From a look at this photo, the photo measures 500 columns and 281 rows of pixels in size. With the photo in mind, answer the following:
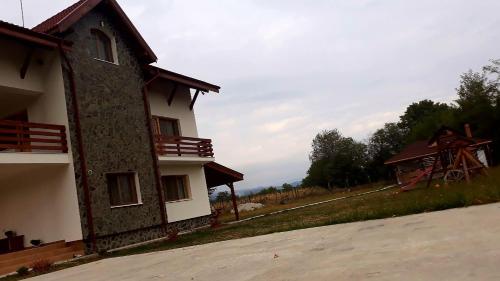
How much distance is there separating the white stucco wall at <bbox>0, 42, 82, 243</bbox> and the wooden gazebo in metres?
7.91

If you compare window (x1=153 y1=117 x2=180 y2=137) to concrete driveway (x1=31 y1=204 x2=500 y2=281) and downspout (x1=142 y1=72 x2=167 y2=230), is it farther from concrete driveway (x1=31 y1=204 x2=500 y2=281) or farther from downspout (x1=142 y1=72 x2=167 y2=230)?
concrete driveway (x1=31 y1=204 x2=500 y2=281)

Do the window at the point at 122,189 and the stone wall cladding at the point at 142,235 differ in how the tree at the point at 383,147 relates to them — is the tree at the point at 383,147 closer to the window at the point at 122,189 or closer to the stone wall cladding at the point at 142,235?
the stone wall cladding at the point at 142,235

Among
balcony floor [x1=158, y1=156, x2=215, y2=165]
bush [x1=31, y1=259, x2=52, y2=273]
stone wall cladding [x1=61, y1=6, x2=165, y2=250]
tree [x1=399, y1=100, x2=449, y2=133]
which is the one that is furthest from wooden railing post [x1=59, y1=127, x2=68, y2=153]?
tree [x1=399, y1=100, x2=449, y2=133]

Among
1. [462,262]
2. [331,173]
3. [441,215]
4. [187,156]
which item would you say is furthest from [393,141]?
[462,262]

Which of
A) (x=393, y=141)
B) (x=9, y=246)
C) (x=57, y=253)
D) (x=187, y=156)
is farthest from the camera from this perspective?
(x=393, y=141)

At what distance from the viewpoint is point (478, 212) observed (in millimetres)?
6840

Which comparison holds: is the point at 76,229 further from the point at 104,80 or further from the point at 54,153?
the point at 104,80

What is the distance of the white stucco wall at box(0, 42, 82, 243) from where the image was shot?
43.6ft

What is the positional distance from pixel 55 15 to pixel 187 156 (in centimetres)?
716

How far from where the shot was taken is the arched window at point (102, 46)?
15.5 m

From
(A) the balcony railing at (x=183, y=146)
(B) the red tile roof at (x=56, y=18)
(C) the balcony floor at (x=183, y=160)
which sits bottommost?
(C) the balcony floor at (x=183, y=160)

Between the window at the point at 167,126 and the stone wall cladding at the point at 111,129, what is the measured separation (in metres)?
1.83

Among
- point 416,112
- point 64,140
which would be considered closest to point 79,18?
point 64,140

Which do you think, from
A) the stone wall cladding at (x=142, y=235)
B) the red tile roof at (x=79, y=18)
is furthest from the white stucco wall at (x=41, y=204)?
the red tile roof at (x=79, y=18)
